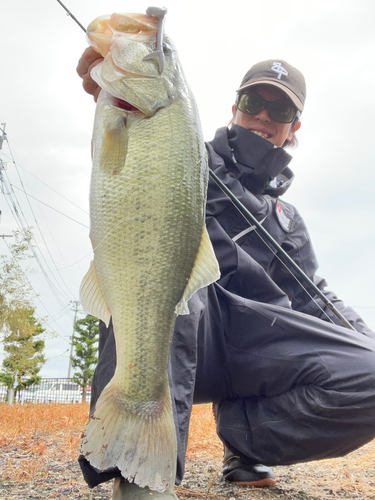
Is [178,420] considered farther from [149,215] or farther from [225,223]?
[225,223]

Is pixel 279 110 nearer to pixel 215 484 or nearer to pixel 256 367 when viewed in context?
pixel 256 367

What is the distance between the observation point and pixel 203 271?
1665 millimetres

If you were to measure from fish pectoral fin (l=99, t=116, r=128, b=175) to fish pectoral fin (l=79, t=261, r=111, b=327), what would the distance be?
406 millimetres

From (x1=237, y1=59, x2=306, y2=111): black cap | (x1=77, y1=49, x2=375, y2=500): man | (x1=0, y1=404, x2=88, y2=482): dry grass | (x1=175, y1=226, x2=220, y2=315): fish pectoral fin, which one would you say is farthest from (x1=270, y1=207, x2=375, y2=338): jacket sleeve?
(x1=0, y1=404, x2=88, y2=482): dry grass

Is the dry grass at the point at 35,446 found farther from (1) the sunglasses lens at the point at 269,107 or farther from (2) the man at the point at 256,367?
(1) the sunglasses lens at the point at 269,107

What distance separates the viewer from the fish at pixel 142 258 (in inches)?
58.9

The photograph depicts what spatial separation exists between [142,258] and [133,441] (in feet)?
2.21

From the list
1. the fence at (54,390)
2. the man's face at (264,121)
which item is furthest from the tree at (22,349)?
the man's face at (264,121)

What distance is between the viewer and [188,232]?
1.62 m

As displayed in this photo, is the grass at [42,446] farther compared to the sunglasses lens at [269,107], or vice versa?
the sunglasses lens at [269,107]

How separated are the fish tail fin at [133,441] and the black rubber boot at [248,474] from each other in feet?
4.42

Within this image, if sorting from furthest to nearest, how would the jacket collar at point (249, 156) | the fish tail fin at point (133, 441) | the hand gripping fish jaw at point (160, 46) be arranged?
1. the jacket collar at point (249, 156)
2. the hand gripping fish jaw at point (160, 46)
3. the fish tail fin at point (133, 441)

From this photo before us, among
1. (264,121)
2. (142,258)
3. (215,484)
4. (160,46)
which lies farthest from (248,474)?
(264,121)

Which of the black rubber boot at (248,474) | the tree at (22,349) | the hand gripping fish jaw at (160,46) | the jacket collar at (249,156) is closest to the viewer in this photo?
the hand gripping fish jaw at (160,46)
